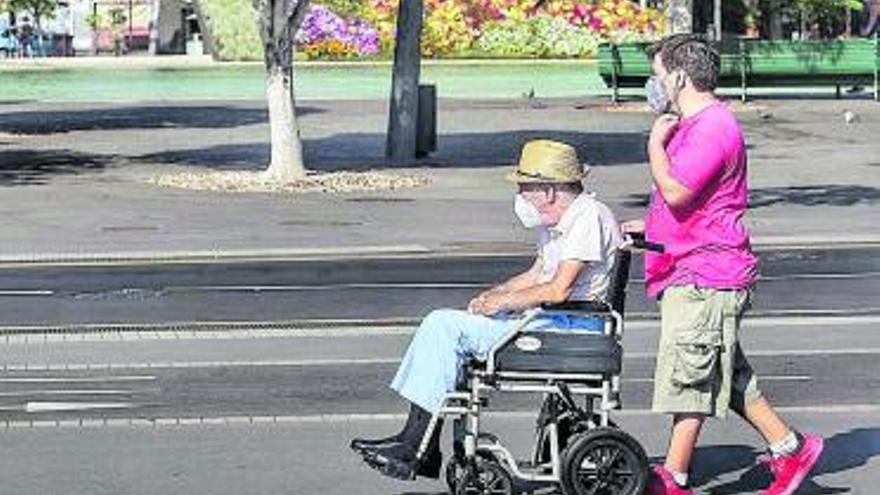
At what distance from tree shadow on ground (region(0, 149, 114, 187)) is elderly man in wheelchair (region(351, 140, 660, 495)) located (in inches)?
757

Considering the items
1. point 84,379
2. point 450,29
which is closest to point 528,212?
point 84,379

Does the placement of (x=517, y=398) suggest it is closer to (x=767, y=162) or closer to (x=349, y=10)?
(x=767, y=162)

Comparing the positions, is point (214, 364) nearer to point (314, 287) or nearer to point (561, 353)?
point (314, 287)

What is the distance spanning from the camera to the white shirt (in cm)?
800

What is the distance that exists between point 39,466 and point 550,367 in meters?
2.63

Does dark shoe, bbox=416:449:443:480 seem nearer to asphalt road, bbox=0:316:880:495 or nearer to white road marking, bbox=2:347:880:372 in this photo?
asphalt road, bbox=0:316:880:495

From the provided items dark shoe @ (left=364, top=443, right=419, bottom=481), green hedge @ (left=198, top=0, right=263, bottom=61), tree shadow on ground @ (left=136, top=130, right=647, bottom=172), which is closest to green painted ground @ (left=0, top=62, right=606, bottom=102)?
green hedge @ (left=198, top=0, right=263, bottom=61)

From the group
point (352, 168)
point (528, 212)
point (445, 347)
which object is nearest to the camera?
point (445, 347)

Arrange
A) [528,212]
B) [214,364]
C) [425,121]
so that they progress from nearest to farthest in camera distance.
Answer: [528,212] → [214,364] → [425,121]

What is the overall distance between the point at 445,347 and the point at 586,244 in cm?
71

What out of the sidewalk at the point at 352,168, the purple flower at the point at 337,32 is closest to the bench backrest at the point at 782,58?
the sidewalk at the point at 352,168

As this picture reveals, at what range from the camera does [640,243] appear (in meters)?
8.16

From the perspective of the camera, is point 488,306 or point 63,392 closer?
point 488,306

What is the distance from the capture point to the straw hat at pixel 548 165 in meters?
8.05
